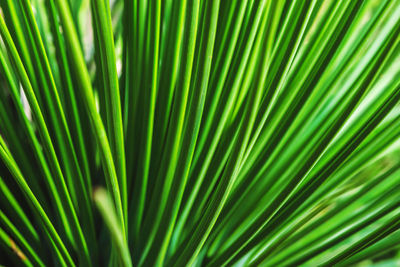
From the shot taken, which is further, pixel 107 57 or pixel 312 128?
pixel 312 128

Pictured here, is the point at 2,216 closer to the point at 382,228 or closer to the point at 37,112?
the point at 37,112

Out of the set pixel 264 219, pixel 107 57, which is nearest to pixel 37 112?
pixel 107 57

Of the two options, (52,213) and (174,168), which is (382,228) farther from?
(52,213)

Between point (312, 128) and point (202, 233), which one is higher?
point (312, 128)

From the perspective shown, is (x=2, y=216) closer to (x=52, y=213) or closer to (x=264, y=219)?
(x=52, y=213)

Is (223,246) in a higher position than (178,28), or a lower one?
lower

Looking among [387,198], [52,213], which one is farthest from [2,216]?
[387,198]
